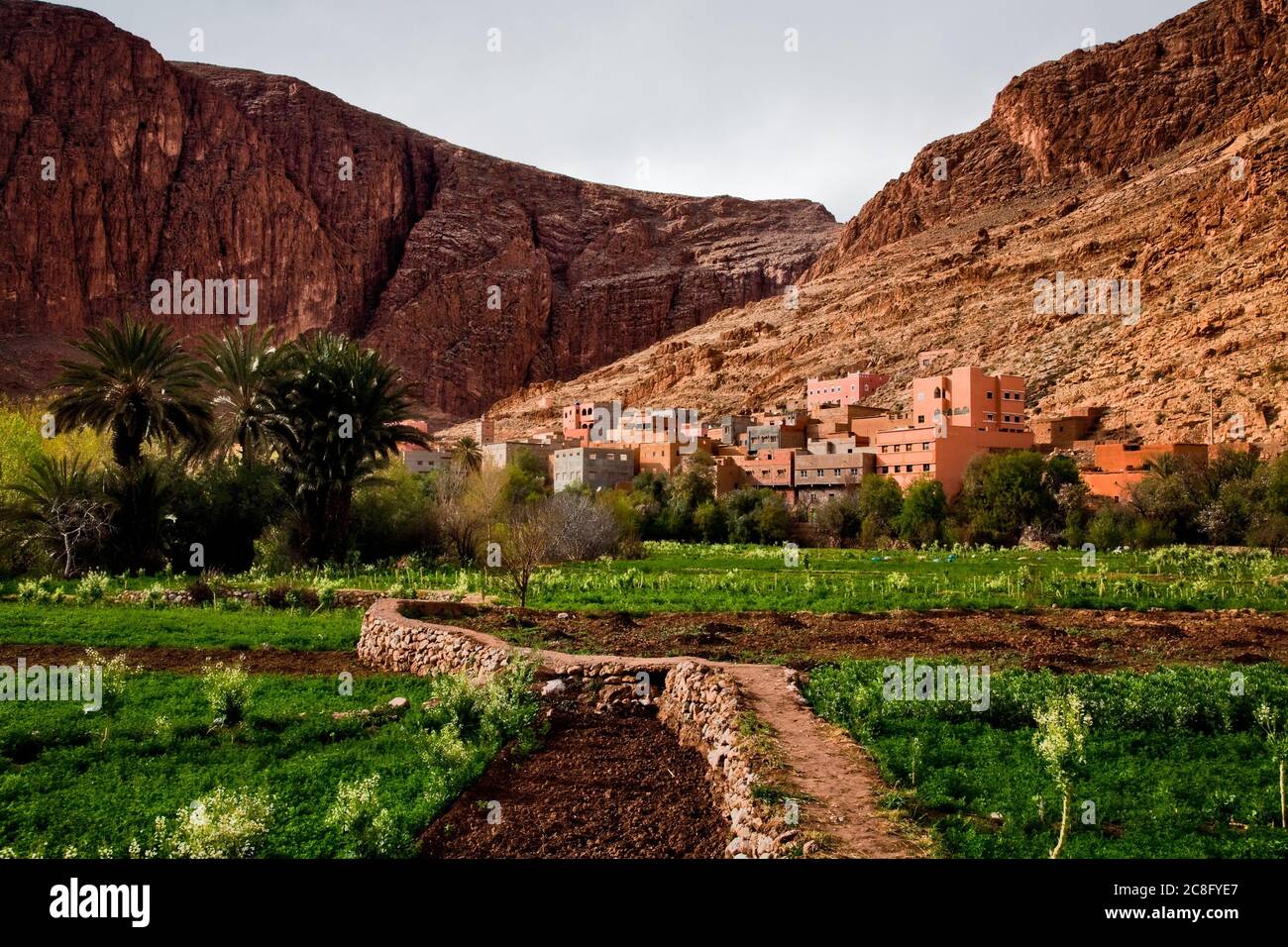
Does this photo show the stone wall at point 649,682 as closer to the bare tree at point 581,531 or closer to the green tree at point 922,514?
the bare tree at point 581,531

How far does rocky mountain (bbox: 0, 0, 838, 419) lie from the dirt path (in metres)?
105

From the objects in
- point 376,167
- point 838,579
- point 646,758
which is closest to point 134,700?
point 646,758

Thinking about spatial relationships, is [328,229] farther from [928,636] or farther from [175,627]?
[928,636]

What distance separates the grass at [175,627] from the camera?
15.9 m

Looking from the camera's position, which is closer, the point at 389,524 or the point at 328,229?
the point at 389,524

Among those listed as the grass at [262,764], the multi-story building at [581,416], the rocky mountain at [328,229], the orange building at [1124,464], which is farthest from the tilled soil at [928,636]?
the rocky mountain at [328,229]

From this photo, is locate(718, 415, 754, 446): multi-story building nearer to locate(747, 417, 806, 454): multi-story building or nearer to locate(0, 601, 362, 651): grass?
locate(747, 417, 806, 454): multi-story building

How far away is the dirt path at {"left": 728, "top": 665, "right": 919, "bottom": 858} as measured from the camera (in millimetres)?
6375

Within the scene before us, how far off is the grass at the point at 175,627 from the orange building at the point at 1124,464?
42.5 meters

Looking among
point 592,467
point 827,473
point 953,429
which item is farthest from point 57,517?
point 953,429

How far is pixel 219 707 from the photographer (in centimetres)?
1006

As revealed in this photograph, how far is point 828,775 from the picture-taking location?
26.0 ft

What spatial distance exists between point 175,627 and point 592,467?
48002 mm
